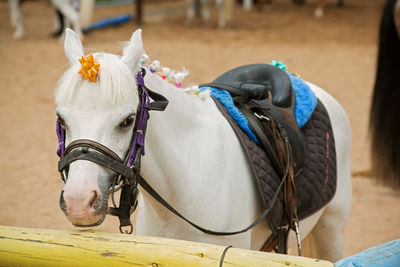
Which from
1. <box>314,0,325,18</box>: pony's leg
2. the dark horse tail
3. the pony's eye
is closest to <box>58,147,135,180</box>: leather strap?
the pony's eye

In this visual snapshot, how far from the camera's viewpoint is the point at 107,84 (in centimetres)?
169

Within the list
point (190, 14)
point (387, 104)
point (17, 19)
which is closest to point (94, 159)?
point (387, 104)

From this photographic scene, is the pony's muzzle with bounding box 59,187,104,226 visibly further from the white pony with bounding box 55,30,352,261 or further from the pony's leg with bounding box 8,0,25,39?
the pony's leg with bounding box 8,0,25,39

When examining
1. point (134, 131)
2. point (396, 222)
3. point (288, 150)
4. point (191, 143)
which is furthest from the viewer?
point (396, 222)

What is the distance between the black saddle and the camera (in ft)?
7.98

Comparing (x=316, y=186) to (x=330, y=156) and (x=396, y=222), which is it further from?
(x=396, y=222)

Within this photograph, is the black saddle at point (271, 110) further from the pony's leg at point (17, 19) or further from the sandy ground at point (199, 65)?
the pony's leg at point (17, 19)

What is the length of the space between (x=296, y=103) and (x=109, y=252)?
1480 millimetres

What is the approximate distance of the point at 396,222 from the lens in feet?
14.5

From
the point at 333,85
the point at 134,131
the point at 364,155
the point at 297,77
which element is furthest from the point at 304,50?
the point at 134,131

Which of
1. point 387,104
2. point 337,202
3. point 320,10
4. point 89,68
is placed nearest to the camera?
point 89,68

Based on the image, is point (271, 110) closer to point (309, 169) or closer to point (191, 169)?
point (309, 169)

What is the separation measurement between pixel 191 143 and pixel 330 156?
38.5 inches

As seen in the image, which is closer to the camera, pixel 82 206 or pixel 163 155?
pixel 82 206
